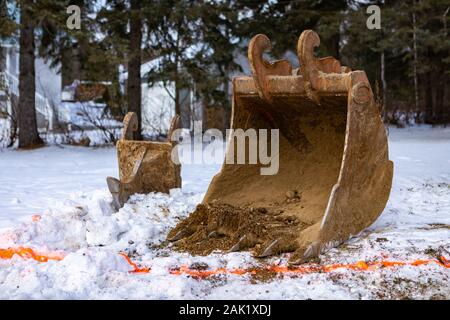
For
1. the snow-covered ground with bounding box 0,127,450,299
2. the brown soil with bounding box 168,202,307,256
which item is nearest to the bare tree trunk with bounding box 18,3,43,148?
the snow-covered ground with bounding box 0,127,450,299

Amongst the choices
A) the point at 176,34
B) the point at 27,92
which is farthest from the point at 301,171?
the point at 176,34

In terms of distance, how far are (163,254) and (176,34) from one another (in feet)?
35.6

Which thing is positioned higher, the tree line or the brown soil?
the tree line

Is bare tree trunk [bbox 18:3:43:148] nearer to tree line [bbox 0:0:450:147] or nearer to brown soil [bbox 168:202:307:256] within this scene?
tree line [bbox 0:0:450:147]

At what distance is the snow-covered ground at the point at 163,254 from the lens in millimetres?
2904

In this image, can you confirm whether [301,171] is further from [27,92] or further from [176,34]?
[176,34]

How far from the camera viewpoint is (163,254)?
12.1 ft

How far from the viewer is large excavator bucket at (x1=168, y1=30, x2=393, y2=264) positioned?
3.71 metres

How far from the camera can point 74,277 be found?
9.87 feet

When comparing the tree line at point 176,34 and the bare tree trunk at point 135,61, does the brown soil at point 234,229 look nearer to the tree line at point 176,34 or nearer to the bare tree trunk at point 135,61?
the tree line at point 176,34

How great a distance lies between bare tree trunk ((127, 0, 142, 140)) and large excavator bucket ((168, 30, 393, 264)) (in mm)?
7589

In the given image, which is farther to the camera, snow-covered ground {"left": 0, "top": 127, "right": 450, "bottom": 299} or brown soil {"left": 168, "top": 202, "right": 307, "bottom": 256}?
brown soil {"left": 168, "top": 202, "right": 307, "bottom": 256}
